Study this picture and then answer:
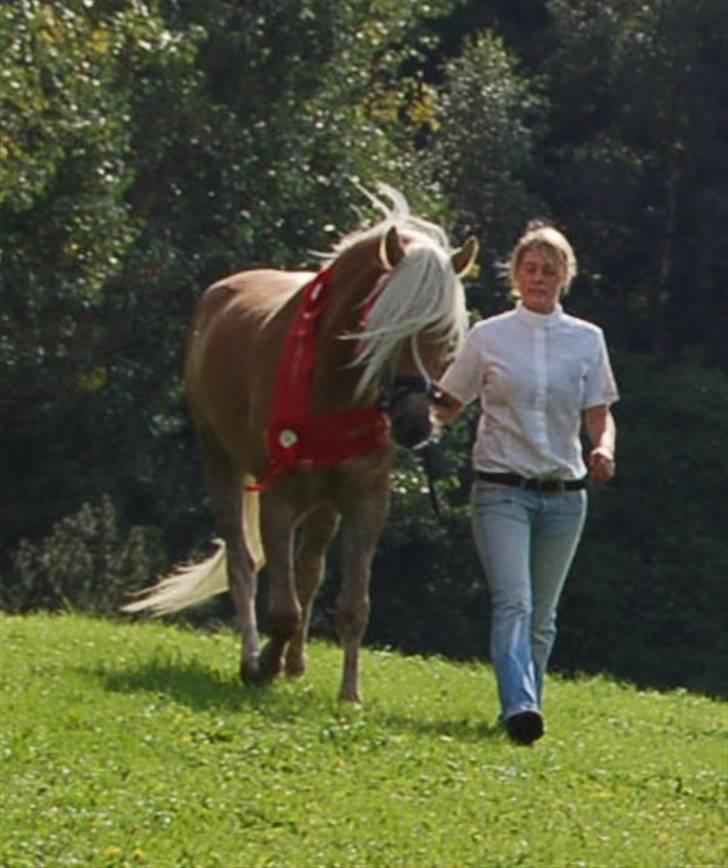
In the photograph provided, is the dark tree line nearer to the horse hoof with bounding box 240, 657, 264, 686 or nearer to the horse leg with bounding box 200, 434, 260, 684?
the horse leg with bounding box 200, 434, 260, 684

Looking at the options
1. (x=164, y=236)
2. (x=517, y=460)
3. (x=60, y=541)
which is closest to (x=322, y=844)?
(x=517, y=460)

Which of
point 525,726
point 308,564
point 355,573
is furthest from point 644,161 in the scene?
point 525,726

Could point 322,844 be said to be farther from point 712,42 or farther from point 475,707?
point 712,42

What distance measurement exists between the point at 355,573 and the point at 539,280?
6.62ft

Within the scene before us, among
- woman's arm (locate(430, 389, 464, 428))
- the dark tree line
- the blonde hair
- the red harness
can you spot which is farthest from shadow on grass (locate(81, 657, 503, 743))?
the dark tree line

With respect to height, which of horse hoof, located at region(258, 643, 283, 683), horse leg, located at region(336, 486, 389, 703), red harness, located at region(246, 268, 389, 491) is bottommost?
horse hoof, located at region(258, 643, 283, 683)

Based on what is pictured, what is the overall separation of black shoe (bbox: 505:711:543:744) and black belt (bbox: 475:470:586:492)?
97cm

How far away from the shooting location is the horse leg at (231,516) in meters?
14.2

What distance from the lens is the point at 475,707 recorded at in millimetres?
13508

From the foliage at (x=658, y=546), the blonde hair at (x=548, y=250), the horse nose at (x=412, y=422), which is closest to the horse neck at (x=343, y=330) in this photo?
the horse nose at (x=412, y=422)

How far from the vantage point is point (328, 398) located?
1259 cm

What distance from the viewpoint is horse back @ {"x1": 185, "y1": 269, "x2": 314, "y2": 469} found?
1320 centimetres

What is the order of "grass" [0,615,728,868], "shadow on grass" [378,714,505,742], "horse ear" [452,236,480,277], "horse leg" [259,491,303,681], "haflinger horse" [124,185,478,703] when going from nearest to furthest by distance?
"grass" [0,615,728,868] → "shadow on grass" [378,714,505,742] → "haflinger horse" [124,185,478,703] → "horse ear" [452,236,480,277] → "horse leg" [259,491,303,681]

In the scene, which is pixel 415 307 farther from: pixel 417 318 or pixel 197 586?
pixel 197 586
